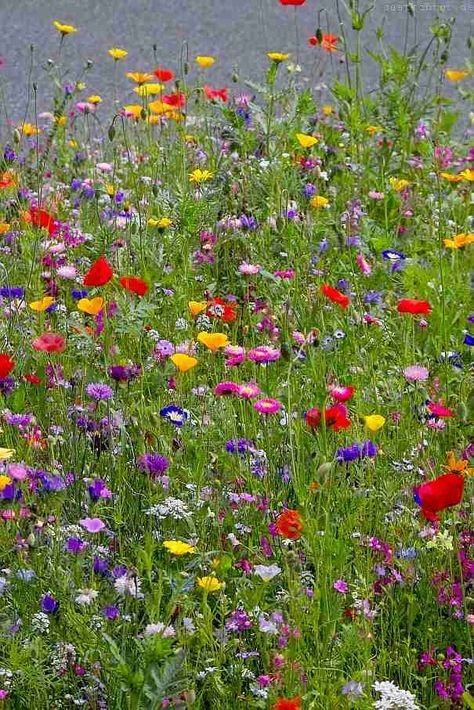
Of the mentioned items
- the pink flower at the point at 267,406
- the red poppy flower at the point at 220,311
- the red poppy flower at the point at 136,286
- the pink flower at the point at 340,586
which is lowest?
the red poppy flower at the point at 220,311

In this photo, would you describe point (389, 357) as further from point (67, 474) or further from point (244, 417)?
point (67, 474)

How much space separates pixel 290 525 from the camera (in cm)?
220

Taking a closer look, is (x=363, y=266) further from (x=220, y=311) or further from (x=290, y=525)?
(x=290, y=525)

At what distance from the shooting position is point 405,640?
2189 millimetres

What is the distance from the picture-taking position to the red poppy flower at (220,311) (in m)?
3.18

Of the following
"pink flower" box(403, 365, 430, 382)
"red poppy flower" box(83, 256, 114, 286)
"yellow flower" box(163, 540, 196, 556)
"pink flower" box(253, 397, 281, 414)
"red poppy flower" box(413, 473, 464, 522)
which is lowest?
"pink flower" box(403, 365, 430, 382)

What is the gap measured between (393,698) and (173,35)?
18.3 ft

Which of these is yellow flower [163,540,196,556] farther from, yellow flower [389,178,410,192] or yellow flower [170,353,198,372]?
yellow flower [389,178,410,192]

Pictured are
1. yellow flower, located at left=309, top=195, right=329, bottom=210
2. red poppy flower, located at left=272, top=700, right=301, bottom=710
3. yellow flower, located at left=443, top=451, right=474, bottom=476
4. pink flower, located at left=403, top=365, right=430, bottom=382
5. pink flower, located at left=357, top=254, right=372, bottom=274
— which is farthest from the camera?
yellow flower, located at left=309, top=195, right=329, bottom=210

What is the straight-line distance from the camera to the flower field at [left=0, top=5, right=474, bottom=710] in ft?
6.86

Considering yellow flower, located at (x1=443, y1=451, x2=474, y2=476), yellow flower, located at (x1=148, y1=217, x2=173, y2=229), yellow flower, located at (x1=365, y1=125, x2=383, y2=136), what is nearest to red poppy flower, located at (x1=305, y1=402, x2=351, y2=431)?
yellow flower, located at (x1=443, y1=451, x2=474, y2=476)

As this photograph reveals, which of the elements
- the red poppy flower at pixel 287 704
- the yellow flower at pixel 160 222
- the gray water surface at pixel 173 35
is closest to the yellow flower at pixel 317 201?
the yellow flower at pixel 160 222

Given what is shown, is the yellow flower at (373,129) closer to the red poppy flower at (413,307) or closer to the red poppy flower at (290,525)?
the red poppy flower at (413,307)

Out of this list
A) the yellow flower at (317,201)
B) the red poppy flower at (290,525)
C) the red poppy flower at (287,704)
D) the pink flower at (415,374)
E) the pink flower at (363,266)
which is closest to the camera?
the red poppy flower at (287,704)
